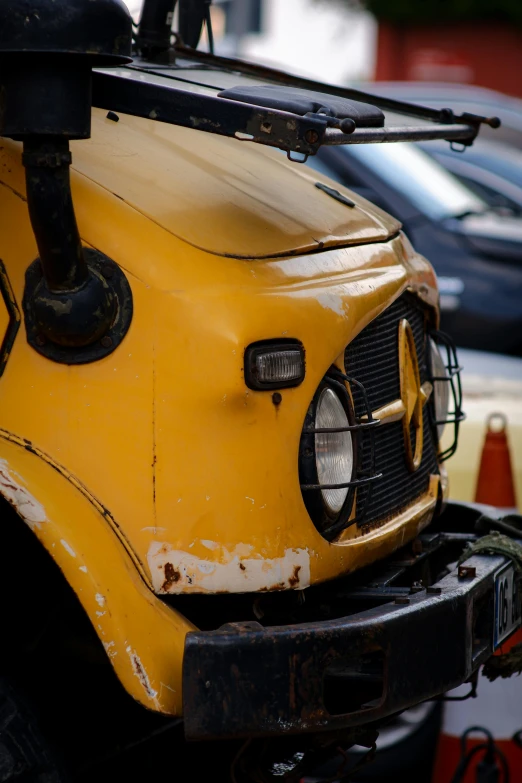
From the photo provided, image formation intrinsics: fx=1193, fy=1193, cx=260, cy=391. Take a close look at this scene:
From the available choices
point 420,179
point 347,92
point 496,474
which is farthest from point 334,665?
point 420,179

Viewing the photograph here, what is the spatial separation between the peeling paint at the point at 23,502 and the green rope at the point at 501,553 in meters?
1.27

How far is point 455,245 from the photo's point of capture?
816 cm

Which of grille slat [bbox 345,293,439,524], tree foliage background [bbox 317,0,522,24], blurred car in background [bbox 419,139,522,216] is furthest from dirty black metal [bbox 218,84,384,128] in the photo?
tree foliage background [bbox 317,0,522,24]

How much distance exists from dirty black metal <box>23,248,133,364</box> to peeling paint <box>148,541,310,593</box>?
40cm

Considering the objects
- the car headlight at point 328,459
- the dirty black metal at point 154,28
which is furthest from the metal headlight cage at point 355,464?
the dirty black metal at point 154,28

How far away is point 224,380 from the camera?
2369 mm

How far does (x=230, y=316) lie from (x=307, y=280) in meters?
0.29

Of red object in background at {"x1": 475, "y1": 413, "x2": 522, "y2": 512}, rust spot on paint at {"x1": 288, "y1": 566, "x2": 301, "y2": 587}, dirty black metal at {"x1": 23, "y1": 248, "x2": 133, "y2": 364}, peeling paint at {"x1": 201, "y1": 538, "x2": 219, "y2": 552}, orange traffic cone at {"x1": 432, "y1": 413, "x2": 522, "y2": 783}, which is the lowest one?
orange traffic cone at {"x1": 432, "y1": 413, "x2": 522, "y2": 783}

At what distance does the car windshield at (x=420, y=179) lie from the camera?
27.0 ft

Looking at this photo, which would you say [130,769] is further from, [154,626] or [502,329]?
[502,329]

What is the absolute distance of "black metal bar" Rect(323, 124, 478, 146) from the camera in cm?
245

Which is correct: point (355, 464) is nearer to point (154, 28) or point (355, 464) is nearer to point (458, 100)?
point (154, 28)

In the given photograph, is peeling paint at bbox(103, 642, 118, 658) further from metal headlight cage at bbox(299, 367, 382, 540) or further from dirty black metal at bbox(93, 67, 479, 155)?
dirty black metal at bbox(93, 67, 479, 155)

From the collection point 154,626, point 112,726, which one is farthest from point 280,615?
point 112,726
